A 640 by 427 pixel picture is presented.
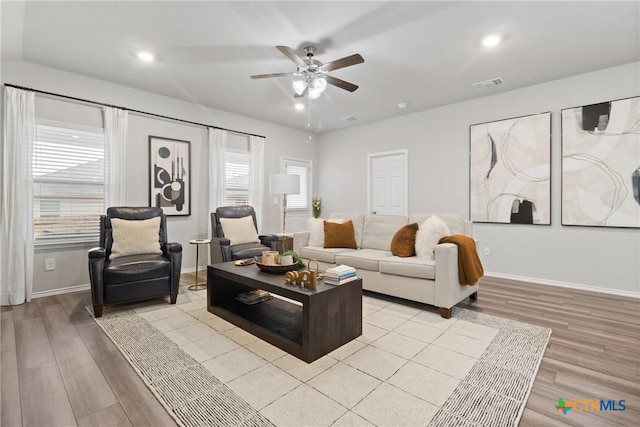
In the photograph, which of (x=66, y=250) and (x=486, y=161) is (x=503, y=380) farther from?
(x=66, y=250)

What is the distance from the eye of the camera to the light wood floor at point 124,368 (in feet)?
5.08

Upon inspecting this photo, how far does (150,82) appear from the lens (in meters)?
4.00

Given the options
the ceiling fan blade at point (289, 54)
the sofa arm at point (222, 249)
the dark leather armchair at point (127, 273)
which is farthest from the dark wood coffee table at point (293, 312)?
the ceiling fan blade at point (289, 54)

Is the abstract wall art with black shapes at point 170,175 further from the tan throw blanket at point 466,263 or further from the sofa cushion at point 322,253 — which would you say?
the tan throw blanket at point 466,263

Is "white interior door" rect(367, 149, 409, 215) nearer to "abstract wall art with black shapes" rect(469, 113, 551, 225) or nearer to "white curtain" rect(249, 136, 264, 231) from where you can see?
"abstract wall art with black shapes" rect(469, 113, 551, 225)

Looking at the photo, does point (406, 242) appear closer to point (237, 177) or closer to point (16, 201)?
point (237, 177)

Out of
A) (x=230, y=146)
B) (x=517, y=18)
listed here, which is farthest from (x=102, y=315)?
(x=517, y=18)

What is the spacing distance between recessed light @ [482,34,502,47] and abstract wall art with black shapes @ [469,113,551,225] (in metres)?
1.63

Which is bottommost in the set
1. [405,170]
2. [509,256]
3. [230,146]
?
[509,256]

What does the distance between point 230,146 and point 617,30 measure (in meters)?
5.07

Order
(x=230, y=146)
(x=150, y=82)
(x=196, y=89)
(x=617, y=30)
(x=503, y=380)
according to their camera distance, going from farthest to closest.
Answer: (x=230, y=146), (x=196, y=89), (x=150, y=82), (x=617, y=30), (x=503, y=380)

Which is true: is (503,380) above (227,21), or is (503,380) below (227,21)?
below

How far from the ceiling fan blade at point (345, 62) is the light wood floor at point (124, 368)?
2.65m

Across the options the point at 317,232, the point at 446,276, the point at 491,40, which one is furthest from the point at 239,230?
the point at 491,40
